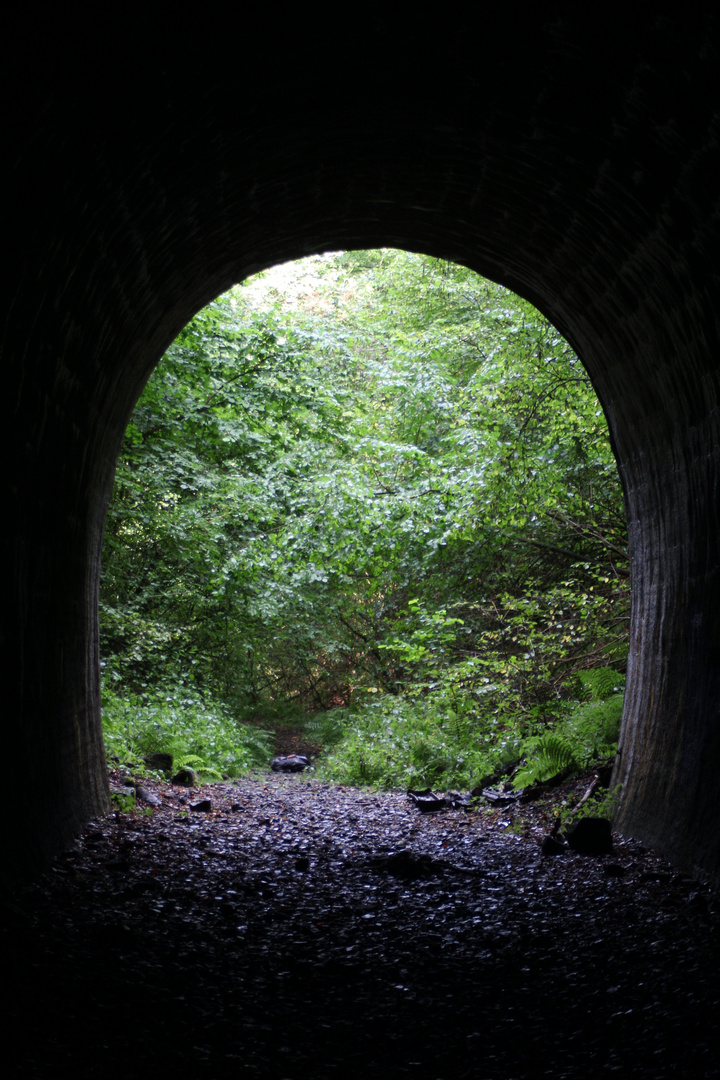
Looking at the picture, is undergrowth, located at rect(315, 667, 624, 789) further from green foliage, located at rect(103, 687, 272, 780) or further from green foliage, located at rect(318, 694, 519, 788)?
green foliage, located at rect(103, 687, 272, 780)

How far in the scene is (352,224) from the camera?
21.9ft

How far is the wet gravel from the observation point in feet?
8.72

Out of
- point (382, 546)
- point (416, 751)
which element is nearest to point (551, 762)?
point (416, 751)

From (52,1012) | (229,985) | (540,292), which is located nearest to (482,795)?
(540,292)

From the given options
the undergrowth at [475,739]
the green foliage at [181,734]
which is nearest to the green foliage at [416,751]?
the undergrowth at [475,739]

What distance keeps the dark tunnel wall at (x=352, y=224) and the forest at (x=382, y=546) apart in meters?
2.53

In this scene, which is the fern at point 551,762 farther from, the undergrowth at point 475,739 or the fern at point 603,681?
the fern at point 603,681

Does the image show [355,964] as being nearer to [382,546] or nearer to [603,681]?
[603,681]

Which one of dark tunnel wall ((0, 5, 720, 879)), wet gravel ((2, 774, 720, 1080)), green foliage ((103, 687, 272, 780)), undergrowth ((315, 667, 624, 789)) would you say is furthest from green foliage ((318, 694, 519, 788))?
wet gravel ((2, 774, 720, 1080))

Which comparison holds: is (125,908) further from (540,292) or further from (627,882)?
(540,292)

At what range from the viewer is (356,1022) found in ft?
9.89

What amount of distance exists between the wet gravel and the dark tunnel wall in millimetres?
532

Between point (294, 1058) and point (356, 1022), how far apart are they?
392 mm

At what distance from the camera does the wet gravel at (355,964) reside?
2658mm
